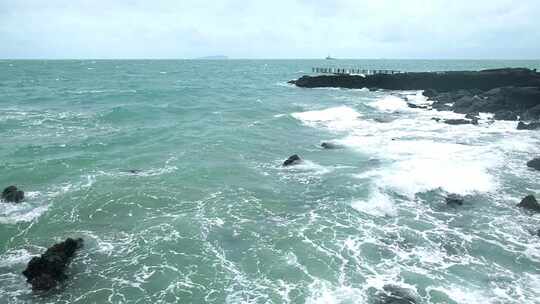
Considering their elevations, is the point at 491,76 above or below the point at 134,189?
above

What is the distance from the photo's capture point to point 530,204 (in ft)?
69.4

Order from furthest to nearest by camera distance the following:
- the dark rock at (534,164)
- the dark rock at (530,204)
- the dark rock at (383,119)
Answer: the dark rock at (383,119)
the dark rock at (534,164)
the dark rock at (530,204)

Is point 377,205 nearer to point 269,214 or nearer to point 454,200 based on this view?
point 454,200

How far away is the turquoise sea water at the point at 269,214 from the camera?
15.0 metres

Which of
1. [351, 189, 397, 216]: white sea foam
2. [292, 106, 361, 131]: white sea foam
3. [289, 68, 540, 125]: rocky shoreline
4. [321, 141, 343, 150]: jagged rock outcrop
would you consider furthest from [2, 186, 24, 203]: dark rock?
[289, 68, 540, 125]: rocky shoreline

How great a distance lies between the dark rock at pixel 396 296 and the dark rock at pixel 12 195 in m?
17.9

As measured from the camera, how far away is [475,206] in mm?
21812

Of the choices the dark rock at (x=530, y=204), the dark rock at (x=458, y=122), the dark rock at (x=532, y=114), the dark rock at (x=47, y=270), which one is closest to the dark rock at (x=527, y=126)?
the dark rock at (x=458, y=122)

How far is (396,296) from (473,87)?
205 ft

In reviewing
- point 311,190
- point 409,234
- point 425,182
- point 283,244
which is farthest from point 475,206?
point 283,244

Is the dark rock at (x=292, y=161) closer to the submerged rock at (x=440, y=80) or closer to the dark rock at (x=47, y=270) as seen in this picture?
the dark rock at (x=47, y=270)

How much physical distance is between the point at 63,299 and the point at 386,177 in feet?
59.9

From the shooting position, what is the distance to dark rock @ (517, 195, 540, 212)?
21.0 m

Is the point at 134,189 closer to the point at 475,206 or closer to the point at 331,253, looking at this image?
the point at 331,253
